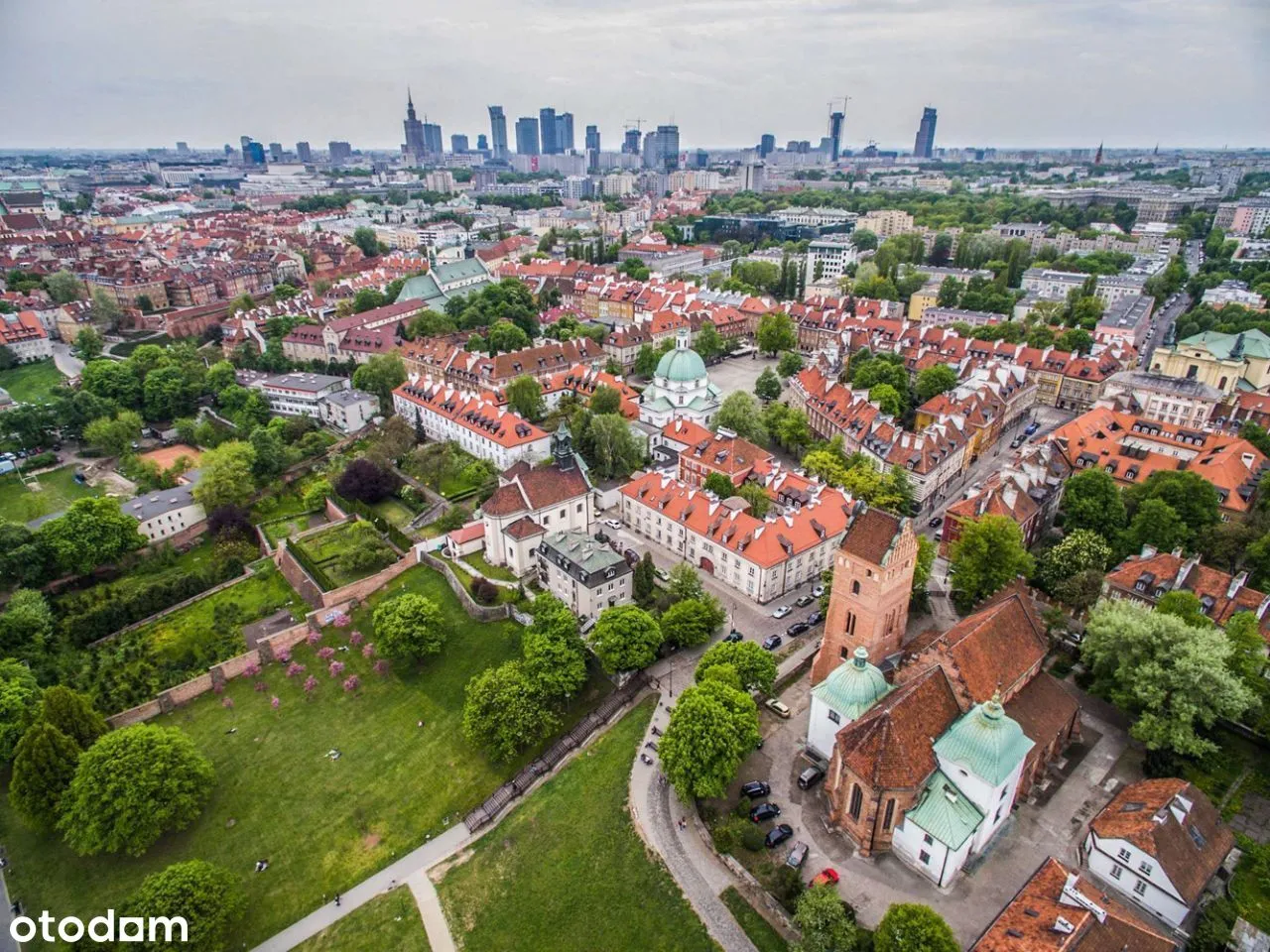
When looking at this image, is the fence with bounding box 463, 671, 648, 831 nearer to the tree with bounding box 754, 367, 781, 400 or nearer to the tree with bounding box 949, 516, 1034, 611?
the tree with bounding box 949, 516, 1034, 611

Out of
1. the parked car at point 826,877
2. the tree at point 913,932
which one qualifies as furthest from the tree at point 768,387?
the tree at point 913,932

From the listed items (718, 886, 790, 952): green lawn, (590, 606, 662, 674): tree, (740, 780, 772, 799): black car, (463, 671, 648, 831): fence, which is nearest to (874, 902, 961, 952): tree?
(718, 886, 790, 952): green lawn

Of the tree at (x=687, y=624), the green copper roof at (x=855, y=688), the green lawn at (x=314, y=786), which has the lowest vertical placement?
the green lawn at (x=314, y=786)

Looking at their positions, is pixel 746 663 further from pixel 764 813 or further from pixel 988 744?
pixel 988 744

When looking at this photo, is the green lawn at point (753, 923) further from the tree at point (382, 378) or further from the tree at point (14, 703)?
the tree at point (382, 378)

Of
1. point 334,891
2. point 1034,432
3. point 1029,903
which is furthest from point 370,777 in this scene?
point 1034,432

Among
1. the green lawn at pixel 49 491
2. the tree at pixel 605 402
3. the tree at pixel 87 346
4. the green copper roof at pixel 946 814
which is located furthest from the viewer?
the tree at pixel 87 346

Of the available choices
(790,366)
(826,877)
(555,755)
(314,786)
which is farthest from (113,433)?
(826,877)
